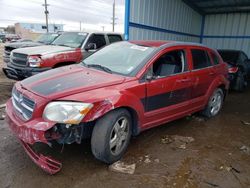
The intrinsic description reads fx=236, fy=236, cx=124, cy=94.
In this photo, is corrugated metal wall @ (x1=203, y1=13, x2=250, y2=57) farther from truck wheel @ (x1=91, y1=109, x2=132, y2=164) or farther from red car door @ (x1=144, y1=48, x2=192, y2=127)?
truck wheel @ (x1=91, y1=109, x2=132, y2=164)

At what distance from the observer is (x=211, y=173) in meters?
3.17

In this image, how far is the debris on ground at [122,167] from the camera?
3126mm

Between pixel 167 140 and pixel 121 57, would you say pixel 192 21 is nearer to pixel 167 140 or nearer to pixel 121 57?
pixel 121 57

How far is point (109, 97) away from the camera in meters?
3.01

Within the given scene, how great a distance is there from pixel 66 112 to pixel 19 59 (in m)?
4.55

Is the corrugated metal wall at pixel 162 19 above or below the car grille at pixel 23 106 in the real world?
above

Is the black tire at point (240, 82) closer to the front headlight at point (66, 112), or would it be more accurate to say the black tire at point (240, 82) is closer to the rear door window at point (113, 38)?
the rear door window at point (113, 38)

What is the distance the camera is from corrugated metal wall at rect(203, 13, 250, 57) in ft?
45.4

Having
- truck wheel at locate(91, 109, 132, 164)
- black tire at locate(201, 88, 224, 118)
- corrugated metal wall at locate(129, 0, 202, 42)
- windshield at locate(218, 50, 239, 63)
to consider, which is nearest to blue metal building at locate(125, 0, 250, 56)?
corrugated metal wall at locate(129, 0, 202, 42)

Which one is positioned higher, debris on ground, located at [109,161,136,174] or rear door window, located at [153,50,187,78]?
rear door window, located at [153,50,187,78]

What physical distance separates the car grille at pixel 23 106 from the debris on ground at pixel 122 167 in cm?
127

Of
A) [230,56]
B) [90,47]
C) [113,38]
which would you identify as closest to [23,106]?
[90,47]

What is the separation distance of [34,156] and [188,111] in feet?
9.56

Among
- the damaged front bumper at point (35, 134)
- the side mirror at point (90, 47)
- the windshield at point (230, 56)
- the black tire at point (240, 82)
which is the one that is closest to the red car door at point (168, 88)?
the damaged front bumper at point (35, 134)
